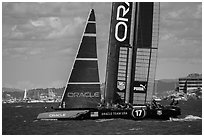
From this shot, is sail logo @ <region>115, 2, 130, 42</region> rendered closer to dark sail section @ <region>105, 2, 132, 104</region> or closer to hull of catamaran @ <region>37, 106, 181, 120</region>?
dark sail section @ <region>105, 2, 132, 104</region>

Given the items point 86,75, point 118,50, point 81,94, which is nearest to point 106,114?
point 81,94

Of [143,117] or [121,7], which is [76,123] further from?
[121,7]

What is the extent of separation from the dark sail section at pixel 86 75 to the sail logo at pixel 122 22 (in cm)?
100

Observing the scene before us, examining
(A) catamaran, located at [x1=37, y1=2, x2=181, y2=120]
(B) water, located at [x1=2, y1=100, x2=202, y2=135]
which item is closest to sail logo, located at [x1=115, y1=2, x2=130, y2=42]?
(A) catamaran, located at [x1=37, y1=2, x2=181, y2=120]

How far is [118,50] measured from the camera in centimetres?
2317

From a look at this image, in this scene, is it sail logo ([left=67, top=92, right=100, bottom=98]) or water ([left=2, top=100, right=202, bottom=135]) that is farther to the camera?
sail logo ([left=67, top=92, right=100, bottom=98])

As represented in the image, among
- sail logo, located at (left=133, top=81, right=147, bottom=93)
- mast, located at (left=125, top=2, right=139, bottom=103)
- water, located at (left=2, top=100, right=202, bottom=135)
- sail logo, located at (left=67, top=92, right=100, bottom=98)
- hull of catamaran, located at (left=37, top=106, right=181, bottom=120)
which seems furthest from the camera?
sail logo, located at (left=133, top=81, right=147, bottom=93)

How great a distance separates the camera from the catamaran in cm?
2256

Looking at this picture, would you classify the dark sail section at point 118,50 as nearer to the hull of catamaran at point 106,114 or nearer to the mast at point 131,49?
the mast at point 131,49

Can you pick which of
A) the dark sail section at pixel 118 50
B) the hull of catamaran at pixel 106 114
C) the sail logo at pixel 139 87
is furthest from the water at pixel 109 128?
the dark sail section at pixel 118 50

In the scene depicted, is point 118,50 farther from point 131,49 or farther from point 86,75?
point 86,75

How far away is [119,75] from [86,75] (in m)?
1.49

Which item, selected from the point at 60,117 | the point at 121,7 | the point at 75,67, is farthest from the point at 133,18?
→ the point at 60,117

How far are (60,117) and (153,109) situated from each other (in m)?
3.96
